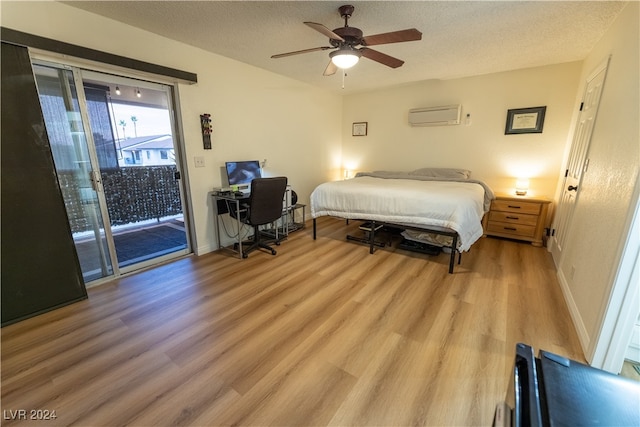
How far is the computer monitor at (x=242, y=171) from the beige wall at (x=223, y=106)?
0.17 m

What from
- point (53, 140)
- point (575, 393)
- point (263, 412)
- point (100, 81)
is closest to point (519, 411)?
point (575, 393)

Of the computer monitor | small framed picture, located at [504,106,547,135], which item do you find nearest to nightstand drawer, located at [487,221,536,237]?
small framed picture, located at [504,106,547,135]

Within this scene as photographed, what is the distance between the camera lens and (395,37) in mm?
1987

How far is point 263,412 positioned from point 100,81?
310 cm

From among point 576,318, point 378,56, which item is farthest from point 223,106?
point 576,318

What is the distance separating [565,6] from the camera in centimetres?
208

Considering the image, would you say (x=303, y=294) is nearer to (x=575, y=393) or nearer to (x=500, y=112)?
(x=575, y=393)

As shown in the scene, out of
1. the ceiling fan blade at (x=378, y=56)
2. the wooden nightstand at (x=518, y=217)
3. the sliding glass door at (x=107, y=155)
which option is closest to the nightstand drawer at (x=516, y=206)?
the wooden nightstand at (x=518, y=217)

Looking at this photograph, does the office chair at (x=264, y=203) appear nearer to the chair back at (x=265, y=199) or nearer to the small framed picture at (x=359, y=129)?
the chair back at (x=265, y=199)

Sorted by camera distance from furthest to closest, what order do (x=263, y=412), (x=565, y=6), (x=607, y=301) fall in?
(x=565, y=6)
(x=607, y=301)
(x=263, y=412)

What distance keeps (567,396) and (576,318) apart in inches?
76.2

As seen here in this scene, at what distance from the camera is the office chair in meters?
2.96

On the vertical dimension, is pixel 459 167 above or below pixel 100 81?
below

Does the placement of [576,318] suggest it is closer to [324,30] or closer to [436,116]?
[324,30]
